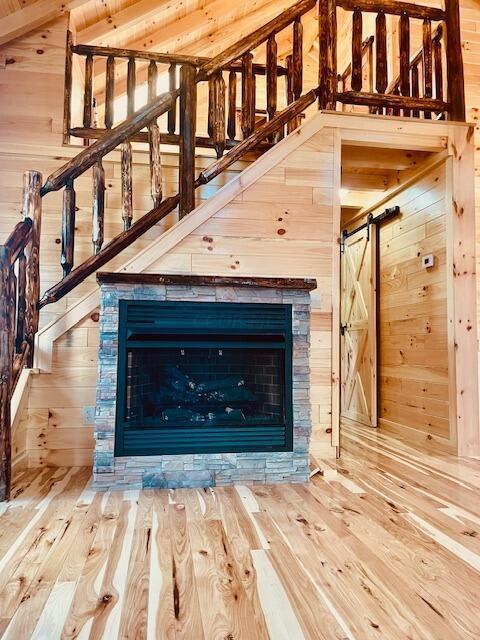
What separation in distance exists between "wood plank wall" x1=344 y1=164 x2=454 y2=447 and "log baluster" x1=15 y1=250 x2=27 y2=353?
9.46ft

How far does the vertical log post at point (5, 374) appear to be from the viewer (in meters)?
2.04

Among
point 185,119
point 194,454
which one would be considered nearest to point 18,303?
point 194,454

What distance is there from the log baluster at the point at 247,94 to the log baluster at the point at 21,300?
1.71 m

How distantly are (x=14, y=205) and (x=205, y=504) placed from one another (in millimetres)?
2395

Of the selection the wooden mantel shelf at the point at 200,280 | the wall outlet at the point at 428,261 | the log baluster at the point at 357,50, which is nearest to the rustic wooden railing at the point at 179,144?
the log baluster at the point at 357,50

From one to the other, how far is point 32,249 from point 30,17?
1.72 m

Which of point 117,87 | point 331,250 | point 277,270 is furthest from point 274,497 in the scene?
point 117,87

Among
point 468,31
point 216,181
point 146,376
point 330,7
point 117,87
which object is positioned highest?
point 117,87

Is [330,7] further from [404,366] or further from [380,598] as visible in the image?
[380,598]

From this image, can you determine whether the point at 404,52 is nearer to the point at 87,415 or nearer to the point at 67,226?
the point at 67,226

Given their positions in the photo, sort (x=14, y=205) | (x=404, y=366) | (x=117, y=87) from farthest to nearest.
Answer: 1. (x=117, y=87)
2. (x=404, y=366)
3. (x=14, y=205)

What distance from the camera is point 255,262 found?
9.16ft

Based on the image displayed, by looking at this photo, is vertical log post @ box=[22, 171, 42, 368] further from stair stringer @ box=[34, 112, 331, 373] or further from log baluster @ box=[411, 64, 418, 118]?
log baluster @ box=[411, 64, 418, 118]

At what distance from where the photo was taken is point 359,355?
464 centimetres
